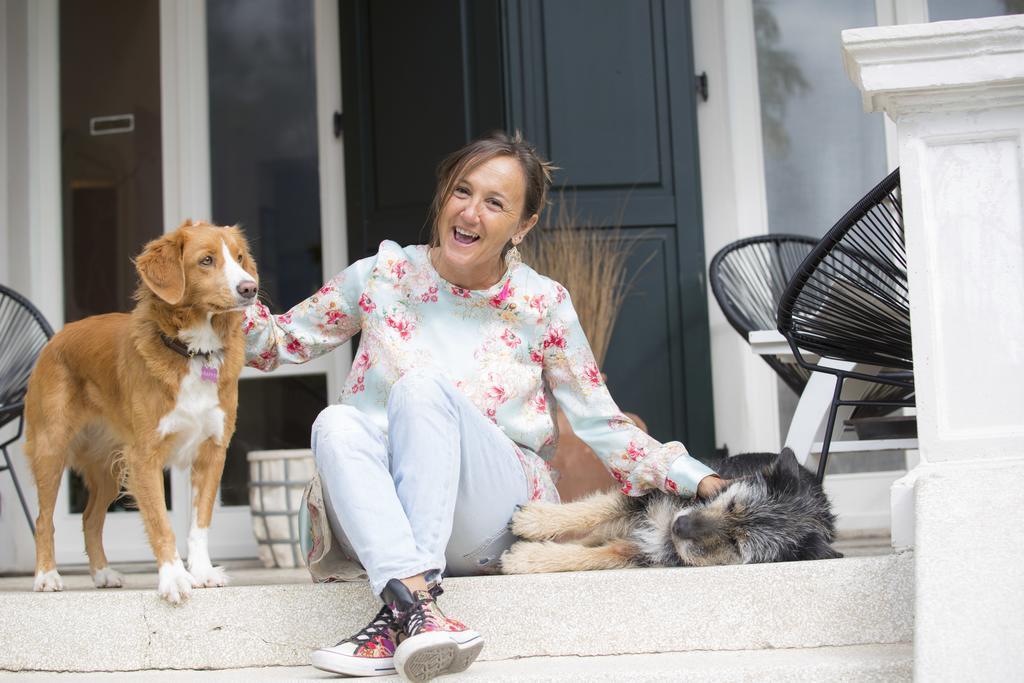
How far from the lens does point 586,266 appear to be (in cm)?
346

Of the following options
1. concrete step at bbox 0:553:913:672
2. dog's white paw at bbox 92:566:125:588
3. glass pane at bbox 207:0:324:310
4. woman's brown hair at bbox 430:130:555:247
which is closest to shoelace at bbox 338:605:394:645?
concrete step at bbox 0:553:913:672

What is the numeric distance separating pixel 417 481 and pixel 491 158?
2.47ft

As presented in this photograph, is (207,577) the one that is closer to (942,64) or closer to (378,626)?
(378,626)

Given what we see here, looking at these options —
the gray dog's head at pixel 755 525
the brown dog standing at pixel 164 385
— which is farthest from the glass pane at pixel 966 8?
the brown dog standing at pixel 164 385

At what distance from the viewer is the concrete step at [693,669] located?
5.74 feet

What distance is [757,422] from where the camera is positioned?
3881 mm

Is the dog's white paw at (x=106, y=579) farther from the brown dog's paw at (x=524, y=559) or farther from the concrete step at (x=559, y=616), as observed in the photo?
the brown dog's paw at (x=524, y=559)

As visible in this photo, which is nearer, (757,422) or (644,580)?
(644,580)

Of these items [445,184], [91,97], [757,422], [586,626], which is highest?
[91,97]

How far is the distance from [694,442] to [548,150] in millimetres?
1117

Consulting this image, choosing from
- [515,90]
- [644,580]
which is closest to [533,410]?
[644,580]

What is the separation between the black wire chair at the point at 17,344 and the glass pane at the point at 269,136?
2.95 ft

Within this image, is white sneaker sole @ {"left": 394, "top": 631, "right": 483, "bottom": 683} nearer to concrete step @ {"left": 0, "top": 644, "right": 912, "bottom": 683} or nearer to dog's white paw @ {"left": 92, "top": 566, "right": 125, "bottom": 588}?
concrete step @ {"left": 0, "top": 644, "right": 912, "bottom": 683}

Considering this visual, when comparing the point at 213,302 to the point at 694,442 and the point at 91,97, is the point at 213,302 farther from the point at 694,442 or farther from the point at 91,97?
the point at 91,97
